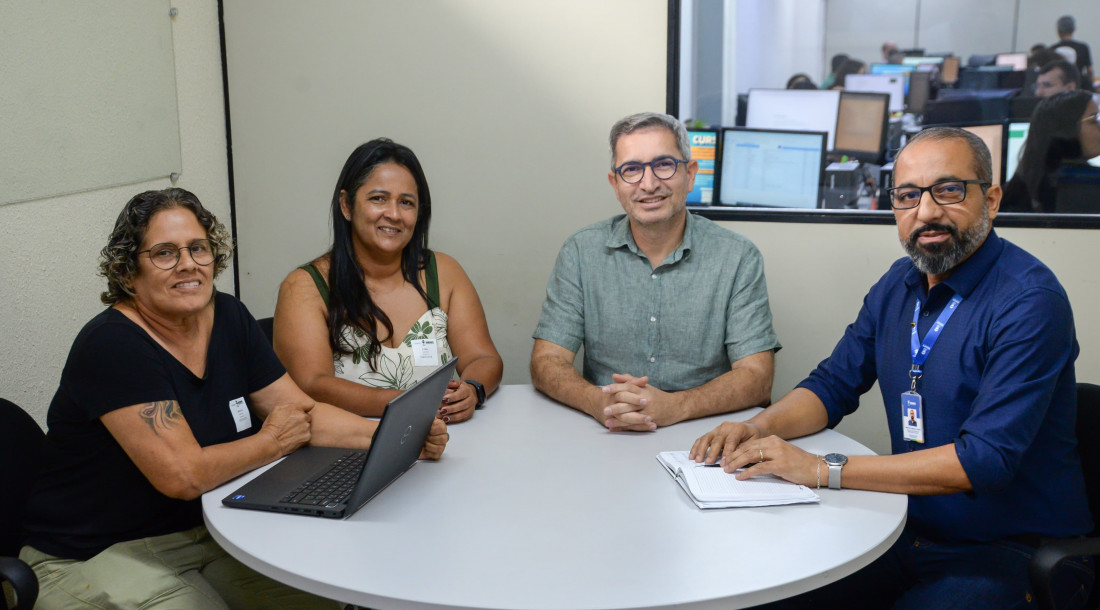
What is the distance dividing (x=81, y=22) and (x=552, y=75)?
1592mm

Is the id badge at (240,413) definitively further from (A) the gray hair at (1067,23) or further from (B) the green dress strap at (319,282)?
(A) the gray hair at (1067,23)

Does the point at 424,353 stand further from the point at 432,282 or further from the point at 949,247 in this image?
the point at 949,247

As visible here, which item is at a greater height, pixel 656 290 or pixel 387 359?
pixel 656 290

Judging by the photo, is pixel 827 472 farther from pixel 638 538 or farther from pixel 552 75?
pixel 552 75

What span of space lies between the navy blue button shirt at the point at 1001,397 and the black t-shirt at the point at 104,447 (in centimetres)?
162

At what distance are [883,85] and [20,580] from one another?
3.03 metres

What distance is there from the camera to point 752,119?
3.36m

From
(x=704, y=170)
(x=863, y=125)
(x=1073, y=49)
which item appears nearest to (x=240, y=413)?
(x=704, y=170)

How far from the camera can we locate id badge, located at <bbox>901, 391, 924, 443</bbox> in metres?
1.96

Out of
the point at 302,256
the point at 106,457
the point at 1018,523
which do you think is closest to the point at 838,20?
the point at 1018,523

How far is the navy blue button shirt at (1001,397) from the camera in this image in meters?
1.76

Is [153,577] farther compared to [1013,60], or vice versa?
[1013,60]

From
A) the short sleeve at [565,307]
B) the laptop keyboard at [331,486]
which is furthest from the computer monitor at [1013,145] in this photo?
the laptop keyboard at [331,486]

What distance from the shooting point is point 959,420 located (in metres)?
1.93
